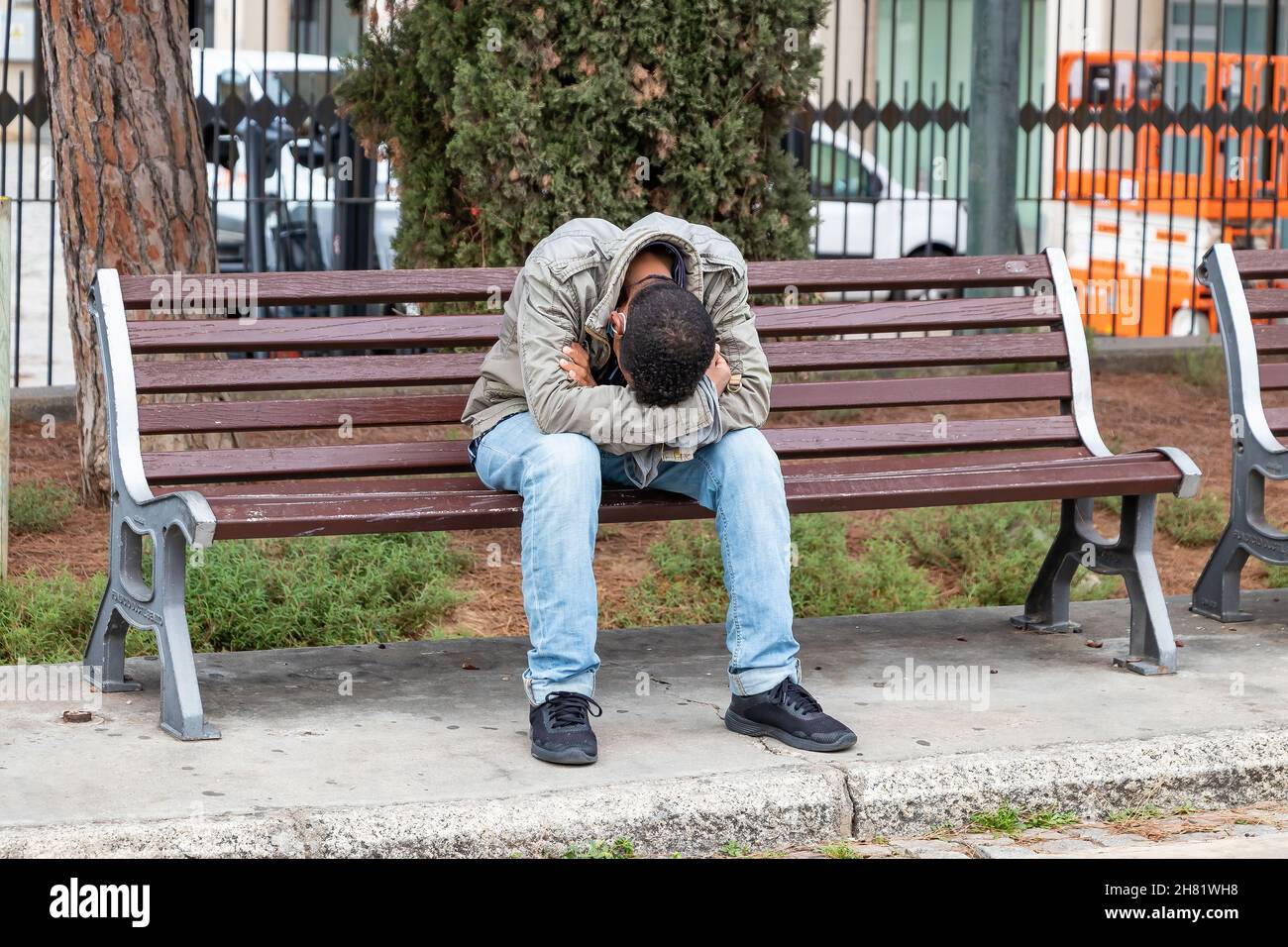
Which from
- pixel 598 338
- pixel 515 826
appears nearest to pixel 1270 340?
pixel 598 338

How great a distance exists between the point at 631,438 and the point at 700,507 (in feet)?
1.03

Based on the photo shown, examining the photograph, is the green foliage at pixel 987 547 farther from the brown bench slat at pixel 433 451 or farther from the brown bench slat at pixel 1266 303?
the brown bench slat at pixel 1266 303

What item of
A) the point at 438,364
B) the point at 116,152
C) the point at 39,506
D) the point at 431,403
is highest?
the point at 116,152

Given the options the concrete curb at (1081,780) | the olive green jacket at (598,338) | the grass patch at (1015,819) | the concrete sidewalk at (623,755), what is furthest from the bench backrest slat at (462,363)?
the grass patch at (1015,819)

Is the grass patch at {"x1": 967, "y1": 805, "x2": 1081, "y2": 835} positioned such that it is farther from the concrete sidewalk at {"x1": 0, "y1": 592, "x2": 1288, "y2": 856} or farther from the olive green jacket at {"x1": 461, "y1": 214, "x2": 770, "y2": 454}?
the olive green jacket at {"x1": 461, "y1": 214, "x2": 770, "y2": 454}

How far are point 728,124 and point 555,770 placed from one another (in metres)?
3.32

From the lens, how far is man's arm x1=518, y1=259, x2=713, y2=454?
3795 millimetres

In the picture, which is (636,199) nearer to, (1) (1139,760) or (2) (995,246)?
(2) (995,246)

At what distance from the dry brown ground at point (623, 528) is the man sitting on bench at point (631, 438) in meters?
1.39

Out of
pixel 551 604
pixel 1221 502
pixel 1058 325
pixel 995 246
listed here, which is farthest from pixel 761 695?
pixel 995 246

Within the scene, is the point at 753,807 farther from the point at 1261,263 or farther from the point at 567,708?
the point at 1261,263

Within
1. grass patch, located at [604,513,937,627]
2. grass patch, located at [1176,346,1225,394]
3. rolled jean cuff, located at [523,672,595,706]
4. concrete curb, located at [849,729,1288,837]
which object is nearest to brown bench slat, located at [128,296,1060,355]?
grass patch, located at [604,513,937,627]

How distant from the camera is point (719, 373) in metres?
3.91

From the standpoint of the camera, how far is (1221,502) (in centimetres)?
647
